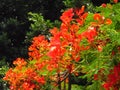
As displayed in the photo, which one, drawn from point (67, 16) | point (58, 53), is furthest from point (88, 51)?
point (67, 16)

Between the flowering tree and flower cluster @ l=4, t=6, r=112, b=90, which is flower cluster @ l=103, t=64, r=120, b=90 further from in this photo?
flower cluster @ l=4, t=6, r=112, b=90

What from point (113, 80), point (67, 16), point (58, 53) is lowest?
point (113, 80)

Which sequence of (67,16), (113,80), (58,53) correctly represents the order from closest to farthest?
A: (113,80)
(58,53)
(67,16)

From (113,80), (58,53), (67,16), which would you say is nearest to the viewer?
(113,80)

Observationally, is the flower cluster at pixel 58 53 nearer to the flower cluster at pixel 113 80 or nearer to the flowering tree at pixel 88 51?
the flowering tree at pixel 88 51

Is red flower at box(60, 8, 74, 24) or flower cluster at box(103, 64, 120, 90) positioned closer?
flower cluster at box(103, 64, 120, 90)

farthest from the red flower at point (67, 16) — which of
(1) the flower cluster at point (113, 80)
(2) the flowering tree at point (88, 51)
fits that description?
(1) the flower cluster at point (113, 80)

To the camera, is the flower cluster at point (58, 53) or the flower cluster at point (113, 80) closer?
the flower cluster at point (113, 80)

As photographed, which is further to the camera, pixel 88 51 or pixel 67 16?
pixel 67 16

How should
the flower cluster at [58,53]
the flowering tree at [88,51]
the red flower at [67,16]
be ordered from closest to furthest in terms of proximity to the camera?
the flowering tree at [88,51] < the flower cluster at [58,53] < the red flower at [67,16]

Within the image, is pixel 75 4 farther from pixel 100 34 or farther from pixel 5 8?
pixel 100 34

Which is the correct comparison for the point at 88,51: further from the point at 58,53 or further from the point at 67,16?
the point at 67,16

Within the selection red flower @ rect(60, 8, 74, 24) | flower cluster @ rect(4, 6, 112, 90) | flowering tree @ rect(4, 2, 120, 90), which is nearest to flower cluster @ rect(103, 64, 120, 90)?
flowering tree @ rect(4, 2, 120, 90)

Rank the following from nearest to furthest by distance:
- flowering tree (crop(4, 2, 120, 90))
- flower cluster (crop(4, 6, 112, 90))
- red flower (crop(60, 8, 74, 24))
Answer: flowering tree (crop(4, 2, 120, 90)) < flower cluster (crop(4, 6, 112, 90)) < red flower (crop(60, 8, 74, 24))
